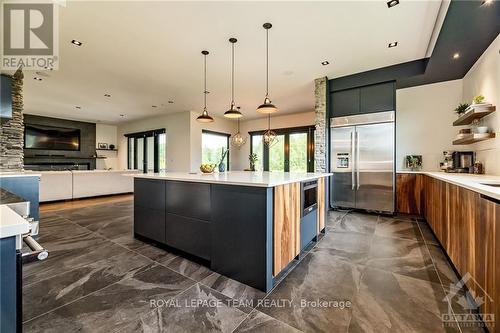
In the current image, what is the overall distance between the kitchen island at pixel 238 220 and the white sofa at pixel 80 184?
3.41 metres

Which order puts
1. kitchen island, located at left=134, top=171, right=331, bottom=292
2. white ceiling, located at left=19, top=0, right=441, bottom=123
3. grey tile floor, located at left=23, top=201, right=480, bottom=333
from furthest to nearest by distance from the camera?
white ceiling, located at left=19, top=0, right=441, bottom=123, kitchen island, located at left=134, top=171, right=331, bottom=292, grey tile floor, located at left=23, top=201, right=480, bottom=333

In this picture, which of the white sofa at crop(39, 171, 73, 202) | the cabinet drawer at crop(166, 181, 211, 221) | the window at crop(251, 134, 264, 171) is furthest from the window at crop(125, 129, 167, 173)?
the cabinet drawer at crop(166, 181, 211, 221)

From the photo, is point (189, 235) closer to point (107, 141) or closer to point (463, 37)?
point (463, 37)

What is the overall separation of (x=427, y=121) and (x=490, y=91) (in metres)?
1.67

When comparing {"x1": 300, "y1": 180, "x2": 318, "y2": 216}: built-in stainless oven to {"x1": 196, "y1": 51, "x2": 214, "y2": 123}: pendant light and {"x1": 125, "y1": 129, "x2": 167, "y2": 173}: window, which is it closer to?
{"x1": 196, "y1": 51, "x2": 214, "y2": 123}: pendant light

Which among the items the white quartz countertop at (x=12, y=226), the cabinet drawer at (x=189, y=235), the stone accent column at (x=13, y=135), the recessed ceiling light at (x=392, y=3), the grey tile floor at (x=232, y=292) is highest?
the recessed ceiling light at (x=392, y=3)

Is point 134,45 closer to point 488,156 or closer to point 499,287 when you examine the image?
point 499,287

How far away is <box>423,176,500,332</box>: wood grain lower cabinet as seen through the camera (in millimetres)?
1308

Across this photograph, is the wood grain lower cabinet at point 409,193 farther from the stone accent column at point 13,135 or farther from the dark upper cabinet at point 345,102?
the stone accent column at point 13,135

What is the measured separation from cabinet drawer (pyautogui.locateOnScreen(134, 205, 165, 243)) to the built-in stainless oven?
176 cm

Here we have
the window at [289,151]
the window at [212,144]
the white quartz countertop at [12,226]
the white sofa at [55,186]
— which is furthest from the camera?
the window at [212,144]

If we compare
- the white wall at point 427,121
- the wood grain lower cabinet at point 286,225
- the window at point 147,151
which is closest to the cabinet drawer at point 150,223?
the wood grain lower cabinet at point 286,225

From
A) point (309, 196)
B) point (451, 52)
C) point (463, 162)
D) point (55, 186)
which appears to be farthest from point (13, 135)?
point (463, 162)

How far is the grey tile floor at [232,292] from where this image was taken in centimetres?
148
